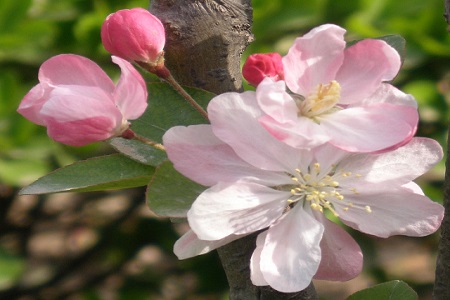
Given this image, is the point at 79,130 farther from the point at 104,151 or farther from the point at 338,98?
the point at 104,151

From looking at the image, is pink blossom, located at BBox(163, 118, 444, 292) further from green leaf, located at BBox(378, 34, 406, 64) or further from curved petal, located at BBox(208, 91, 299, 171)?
green leaf, located at BBox(378, 34, 406, 64)

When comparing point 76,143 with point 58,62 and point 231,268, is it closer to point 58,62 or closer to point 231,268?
point 58,62

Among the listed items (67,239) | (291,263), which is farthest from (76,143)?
(67,239)

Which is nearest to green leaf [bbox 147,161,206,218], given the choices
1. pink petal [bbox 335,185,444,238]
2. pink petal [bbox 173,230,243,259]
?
pink petal [bbox 173,230,243,259]

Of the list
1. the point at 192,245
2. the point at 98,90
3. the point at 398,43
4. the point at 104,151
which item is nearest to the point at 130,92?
the point at 98,90

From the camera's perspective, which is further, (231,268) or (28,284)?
(28,284)

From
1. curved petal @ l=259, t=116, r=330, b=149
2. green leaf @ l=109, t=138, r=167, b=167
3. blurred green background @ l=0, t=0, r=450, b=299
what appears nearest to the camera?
curved petal @ l=259, t=116, r=330, b=149
